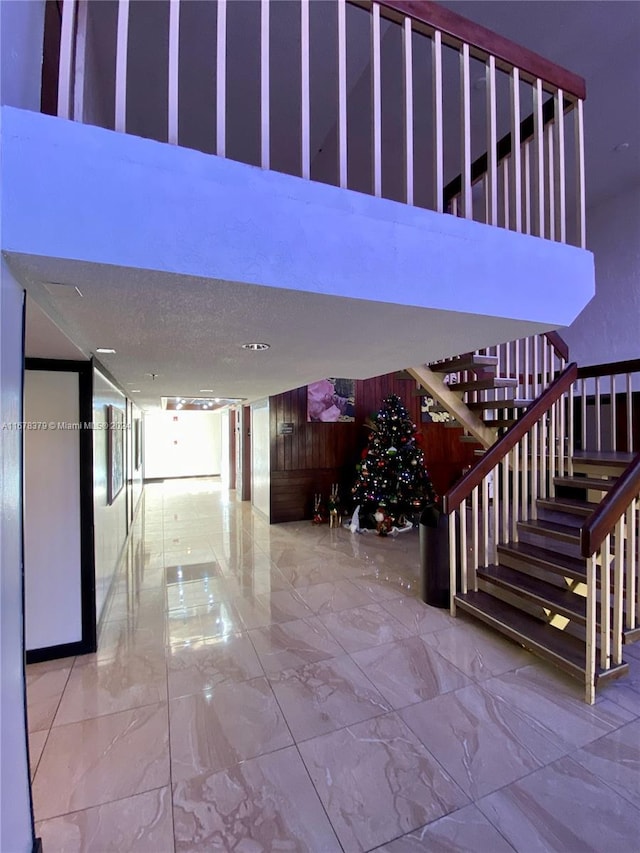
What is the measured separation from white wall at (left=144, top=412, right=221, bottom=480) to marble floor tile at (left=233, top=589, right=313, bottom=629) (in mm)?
7889

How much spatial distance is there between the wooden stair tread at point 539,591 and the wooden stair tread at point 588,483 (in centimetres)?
89

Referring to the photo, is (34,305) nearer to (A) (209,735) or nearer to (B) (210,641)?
(A) (209,735)

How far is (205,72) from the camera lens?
2.87m

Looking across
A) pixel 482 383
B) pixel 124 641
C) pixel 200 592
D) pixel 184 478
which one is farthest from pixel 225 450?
pixel 482 383

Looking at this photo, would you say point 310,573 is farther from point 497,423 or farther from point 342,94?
point 342,94

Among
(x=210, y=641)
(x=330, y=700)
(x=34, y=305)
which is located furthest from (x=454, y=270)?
(x=210, y=641)

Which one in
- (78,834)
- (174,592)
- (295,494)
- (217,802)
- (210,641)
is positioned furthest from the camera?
(295,494)

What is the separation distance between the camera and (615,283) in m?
4.75

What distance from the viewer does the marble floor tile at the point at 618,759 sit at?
158 centimetres

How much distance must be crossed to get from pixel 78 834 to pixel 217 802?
0.50 m

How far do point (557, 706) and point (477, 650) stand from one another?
0.55 metres

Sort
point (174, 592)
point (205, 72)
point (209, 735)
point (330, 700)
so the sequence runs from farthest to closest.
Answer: point (174, 592) < point (205, 72) < point (330, 700) < point (209, 735)

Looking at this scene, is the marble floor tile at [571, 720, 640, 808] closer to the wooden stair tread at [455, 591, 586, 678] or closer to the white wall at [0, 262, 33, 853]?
the wooden stair tread at [455, 591, 586, 678]

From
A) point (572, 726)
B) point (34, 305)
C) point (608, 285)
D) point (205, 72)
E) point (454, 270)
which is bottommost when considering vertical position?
point (572, 726)
